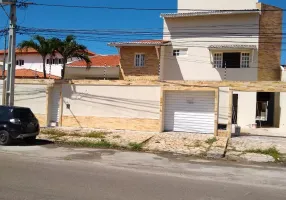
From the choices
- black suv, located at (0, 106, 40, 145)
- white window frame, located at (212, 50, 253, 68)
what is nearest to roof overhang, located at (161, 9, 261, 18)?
white window frame, located at (212, 50, 253, 68)

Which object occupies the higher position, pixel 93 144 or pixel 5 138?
pixel 5 138

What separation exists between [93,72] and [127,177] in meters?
22.3

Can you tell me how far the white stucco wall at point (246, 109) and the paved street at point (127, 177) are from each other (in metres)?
13.2

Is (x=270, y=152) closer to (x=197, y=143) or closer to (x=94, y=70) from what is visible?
(x=197, y=143)

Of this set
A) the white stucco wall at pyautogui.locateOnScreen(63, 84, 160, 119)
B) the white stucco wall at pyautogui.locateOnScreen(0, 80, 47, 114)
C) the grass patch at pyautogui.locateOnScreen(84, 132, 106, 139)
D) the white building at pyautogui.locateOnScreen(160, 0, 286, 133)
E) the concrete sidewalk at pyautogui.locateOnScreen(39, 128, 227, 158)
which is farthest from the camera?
the white building at pyautogui.locateOnScreen(160, 0, 286, 133)

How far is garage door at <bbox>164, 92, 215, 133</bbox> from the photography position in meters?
18.6

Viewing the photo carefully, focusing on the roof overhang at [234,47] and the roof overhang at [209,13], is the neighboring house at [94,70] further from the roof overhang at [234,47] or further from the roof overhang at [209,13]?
the roof overhang at [234,47]

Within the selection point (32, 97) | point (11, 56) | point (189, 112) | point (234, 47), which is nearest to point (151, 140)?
point (189, 112)

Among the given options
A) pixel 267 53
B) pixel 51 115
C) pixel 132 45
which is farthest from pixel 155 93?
pixel 267 53

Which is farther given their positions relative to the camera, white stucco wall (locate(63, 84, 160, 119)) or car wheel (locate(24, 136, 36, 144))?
white stucco wall (locate(63, 84, 160, 119))

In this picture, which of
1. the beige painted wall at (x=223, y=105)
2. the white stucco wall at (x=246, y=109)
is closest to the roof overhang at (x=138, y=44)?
the white stucco wall at (x=246, y=109)

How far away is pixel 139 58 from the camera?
88.0 ft

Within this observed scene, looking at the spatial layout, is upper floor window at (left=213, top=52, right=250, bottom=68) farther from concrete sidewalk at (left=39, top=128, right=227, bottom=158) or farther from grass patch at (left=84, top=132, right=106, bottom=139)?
grass patch at (left=84, top=132, right=106, bottom=139)

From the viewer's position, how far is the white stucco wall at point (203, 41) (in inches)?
1014
